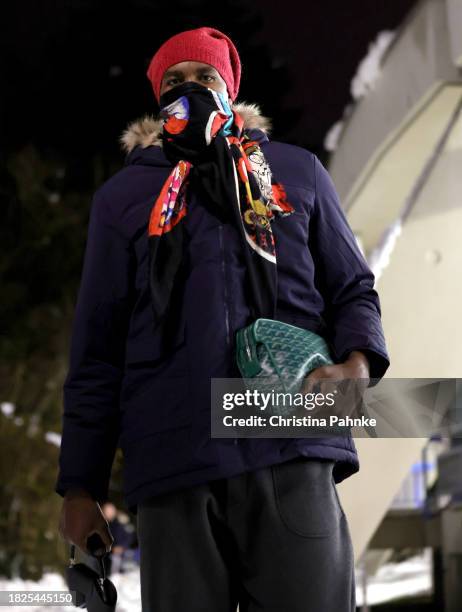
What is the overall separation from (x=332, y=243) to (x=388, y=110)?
407cm

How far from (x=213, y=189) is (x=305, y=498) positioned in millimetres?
561

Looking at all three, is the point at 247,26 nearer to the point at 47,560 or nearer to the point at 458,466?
the point at 47,560

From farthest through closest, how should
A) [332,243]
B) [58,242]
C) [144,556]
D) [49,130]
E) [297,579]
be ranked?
[49,130] < [58,242] < [332,243] < [144,556] < [297,579]

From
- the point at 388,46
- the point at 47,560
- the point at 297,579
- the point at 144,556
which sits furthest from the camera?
the point at 47,560

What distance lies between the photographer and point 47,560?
34.7 ft

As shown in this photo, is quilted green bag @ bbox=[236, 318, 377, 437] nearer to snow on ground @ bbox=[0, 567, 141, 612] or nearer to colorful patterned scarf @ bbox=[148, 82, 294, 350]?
colorful patterned scarf @ bbox=[148, 82, 294, 350]

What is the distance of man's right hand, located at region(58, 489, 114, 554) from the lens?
6.27ft

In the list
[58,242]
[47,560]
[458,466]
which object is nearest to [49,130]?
[58,242]

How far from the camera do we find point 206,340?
1.75 m

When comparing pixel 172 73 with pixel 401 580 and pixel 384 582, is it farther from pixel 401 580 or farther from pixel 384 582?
pixel 401 580

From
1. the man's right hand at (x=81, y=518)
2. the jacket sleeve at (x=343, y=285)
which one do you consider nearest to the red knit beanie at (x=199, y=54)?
the jacket sleeve at (x=343, y=285)

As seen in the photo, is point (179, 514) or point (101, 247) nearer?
point (179, 514)

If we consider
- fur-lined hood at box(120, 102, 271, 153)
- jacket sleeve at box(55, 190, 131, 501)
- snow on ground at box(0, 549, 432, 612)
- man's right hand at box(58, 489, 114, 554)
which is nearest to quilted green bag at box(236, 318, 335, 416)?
jacket sleeve at box(55, 190, 131, 501)

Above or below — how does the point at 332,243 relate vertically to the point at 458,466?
below
